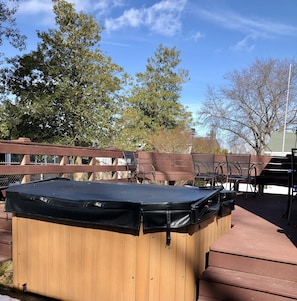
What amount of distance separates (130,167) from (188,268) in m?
4.13

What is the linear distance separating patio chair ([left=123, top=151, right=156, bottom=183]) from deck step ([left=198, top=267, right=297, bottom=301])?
3977mm

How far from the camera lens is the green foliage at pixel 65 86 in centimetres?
1102

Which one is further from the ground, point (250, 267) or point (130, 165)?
point (130, 165)

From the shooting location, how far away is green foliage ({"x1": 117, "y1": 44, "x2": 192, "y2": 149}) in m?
19.8

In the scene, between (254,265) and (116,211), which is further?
(254,265)

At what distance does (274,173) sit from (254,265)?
4315 mm

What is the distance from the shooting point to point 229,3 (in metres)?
12.6

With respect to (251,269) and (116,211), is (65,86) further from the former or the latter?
(251,269)

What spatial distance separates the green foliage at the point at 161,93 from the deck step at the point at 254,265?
1724cm

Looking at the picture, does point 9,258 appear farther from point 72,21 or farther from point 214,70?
point 214,70

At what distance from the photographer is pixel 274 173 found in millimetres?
5965

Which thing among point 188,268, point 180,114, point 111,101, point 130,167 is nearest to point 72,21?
point 111,101

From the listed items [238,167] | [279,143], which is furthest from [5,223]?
[279,143]

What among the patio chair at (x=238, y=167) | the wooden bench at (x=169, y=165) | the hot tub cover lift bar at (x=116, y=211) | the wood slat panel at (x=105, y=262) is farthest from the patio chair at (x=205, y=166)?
the hot tub cover lift bar at (x=116, y=211)
